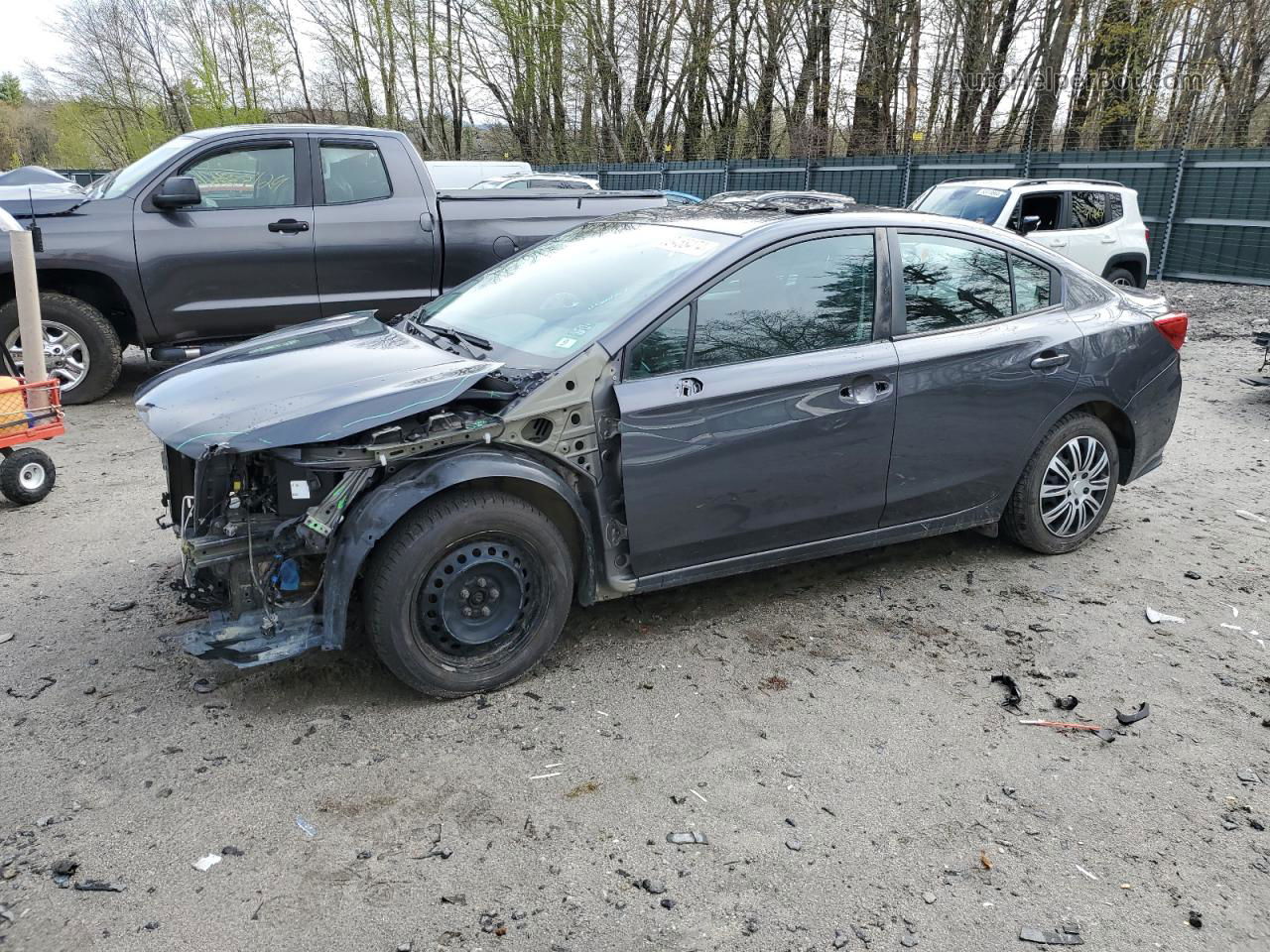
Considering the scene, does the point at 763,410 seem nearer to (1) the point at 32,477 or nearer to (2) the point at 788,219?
(2) the point at 788,219

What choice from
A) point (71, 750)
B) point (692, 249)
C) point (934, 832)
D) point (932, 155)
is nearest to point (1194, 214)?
point (932, 155)

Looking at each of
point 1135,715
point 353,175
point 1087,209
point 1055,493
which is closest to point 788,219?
point 1055,493

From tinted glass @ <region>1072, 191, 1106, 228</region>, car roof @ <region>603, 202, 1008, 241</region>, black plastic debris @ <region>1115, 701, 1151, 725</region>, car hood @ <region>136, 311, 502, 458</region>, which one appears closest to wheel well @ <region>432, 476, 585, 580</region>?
car hood @ <region>136, 311, 502, 458</region>

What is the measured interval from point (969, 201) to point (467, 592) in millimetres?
10697

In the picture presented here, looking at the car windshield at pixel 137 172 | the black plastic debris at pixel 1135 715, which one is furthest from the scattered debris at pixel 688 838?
the car windshield at pixel 137 172

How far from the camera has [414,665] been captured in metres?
3.33

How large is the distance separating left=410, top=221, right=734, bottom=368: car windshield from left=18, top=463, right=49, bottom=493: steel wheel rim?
252cm

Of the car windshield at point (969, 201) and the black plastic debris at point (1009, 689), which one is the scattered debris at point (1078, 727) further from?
the car windshield at point (969, 201)

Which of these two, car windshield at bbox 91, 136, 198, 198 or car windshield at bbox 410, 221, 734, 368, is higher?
car windshield at bbox 91, 136, 198, 198

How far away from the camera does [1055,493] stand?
15.5 feet

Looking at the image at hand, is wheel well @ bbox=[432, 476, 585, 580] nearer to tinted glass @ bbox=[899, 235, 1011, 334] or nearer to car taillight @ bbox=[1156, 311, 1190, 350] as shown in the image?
tinted glass @ bbox=[899, 235, 1011, 334]

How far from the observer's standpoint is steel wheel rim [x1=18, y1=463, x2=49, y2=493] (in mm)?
5297

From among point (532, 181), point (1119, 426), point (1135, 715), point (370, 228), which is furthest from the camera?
point (532, 181)

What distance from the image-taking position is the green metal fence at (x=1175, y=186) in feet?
51.9
